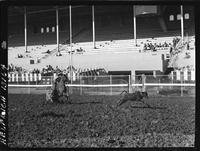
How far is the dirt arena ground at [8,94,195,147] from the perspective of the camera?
4.66 m

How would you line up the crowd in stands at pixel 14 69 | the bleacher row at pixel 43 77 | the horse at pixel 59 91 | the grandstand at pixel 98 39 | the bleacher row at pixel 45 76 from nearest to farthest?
the crowd in stands at pixel 14 69 → the grandstand at pixel 98 39 → the bleacher row at pixel 43 77 → the bleacher row at pixel 45 76 → the horse at pixel 59 91

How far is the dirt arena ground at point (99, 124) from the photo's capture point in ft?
15.3

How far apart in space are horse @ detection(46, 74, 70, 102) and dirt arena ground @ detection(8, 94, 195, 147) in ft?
0.43

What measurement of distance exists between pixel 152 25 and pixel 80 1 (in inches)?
93.8

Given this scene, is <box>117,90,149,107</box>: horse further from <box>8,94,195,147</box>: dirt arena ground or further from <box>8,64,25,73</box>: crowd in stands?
<box>8,64,25,73</box>: crowd in stands

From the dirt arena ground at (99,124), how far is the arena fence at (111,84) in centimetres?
23

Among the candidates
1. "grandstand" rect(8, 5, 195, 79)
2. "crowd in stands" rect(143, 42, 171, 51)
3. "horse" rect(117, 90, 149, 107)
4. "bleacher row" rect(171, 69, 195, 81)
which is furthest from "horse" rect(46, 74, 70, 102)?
"bleacher row" rect(171, 69, 195, 81)

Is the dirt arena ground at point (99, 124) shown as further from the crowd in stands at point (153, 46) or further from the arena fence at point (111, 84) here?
the crowd in stands at point (153, 46)

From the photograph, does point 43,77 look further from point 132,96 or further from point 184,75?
point 184,75

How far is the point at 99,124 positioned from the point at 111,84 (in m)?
0.68

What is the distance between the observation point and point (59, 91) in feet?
17.4

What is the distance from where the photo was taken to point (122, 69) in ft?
16.0

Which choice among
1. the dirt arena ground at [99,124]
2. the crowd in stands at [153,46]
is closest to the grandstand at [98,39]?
the crowd in stands at [153,46]

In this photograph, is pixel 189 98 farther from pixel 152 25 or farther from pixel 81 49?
pixel 152 25
